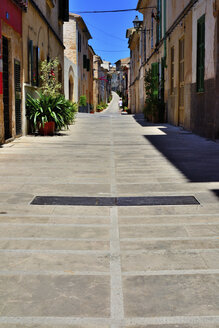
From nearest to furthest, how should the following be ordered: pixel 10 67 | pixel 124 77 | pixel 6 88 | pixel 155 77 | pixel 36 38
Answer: pixel 6 88 < pixel 10 67 < pixel 36 38 < pixel 155 77 < pixel 124 77

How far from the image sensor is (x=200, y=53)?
11.3 metres

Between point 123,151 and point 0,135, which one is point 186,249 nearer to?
point 123,151

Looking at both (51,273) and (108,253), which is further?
(108,253)

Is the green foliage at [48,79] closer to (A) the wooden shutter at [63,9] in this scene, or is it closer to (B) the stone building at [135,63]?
(A) the wooden shutter at [63,9]

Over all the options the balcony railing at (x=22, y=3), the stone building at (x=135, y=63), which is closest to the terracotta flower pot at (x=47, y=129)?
the balcony railing at (x=22, y=3)

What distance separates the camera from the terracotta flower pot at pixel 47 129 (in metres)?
11.9

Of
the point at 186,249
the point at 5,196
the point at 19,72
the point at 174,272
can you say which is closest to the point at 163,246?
the point at 186,249

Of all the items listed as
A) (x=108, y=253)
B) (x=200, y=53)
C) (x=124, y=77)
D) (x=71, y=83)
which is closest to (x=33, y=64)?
(x=200, y=53)

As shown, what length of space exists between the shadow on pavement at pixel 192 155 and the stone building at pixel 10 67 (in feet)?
11.0

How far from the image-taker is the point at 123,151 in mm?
8398

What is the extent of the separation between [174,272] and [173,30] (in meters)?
14.2

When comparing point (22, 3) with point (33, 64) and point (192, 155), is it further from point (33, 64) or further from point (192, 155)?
point (192, 155)

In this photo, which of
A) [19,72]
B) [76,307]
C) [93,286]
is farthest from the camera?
[19,72]

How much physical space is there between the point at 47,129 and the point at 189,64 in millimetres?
4526
